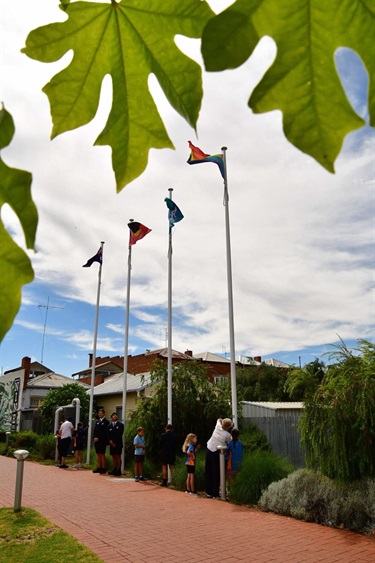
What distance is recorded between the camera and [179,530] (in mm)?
7992

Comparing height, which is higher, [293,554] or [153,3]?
[153,3]

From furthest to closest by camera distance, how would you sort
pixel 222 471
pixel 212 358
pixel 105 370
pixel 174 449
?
pixel 105 370 < pixel 212 358 < pixel 174 449 < pixel 222 471

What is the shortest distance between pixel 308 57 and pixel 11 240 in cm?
44

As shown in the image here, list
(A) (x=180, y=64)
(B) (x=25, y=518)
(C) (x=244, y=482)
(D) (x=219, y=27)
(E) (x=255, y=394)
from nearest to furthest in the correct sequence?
(D) (x=219, y=27), (A) (x=180, y=64), (B) (x=25, y=518), (C) (x=244, y=482), (E) (x=255, y=394)

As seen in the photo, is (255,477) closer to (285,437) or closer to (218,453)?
(218,453)

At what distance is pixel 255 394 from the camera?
35781mm

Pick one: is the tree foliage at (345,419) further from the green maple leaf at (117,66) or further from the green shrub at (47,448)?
the green shrub at (47,448)

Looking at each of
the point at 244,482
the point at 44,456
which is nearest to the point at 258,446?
the point at 244,482

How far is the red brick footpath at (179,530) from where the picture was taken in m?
6.66

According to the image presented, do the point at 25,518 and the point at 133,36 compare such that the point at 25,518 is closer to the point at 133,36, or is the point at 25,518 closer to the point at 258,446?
the point at 258,446

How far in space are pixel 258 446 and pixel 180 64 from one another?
14.4 m

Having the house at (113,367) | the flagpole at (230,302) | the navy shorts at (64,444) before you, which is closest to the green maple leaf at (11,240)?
the flagpole at (230,302)

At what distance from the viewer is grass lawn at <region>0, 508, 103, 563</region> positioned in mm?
6414

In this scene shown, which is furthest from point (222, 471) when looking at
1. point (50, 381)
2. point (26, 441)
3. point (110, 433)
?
point (50, 381)
